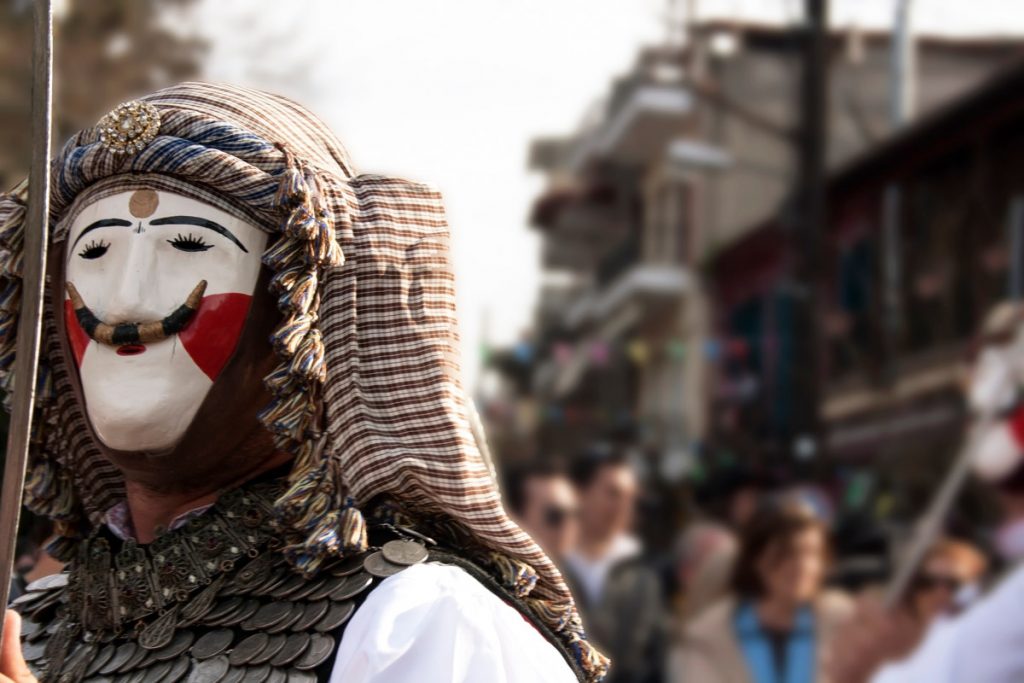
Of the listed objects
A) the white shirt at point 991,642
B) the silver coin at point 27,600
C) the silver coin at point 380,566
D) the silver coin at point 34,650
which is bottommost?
the white shirt at point 991,642

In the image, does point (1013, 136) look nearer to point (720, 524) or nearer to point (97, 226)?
point (720, 524)

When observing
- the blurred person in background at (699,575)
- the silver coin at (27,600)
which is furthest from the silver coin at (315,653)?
the blurred person in background at (699,575)

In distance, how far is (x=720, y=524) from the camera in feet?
29.5

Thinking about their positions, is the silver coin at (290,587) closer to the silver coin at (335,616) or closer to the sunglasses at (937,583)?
the silver coin at (335,616)

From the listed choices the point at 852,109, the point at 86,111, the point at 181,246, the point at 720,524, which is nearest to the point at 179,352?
the point at 181,246

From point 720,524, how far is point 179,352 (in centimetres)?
667

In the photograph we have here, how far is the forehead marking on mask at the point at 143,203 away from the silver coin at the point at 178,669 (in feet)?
2.03

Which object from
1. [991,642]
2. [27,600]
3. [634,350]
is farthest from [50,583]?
[634,350]

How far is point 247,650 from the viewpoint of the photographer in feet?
8.08

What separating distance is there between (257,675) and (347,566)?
0.65 feet

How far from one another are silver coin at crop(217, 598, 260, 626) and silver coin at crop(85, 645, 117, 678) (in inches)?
7.2

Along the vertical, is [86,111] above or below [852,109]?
above

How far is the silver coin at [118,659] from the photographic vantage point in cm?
255

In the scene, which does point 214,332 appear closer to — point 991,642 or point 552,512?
point 991,642
